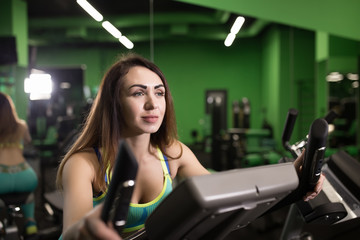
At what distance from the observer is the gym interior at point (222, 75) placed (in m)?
2.54

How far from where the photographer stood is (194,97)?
10422 mm

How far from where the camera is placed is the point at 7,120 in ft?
9.96

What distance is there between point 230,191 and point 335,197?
1136 millimetres

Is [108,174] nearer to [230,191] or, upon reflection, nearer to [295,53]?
[230,191]

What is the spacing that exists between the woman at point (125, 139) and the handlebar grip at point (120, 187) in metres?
0.38

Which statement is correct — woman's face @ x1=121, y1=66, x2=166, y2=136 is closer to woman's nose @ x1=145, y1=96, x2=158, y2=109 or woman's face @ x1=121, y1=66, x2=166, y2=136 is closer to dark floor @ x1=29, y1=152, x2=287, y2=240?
woman's nose @ x1=145, y1=96, x2=158, y2=109

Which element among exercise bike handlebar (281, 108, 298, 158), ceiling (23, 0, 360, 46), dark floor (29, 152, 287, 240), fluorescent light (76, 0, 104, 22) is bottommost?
dark floor (29, 152, 287, 240)

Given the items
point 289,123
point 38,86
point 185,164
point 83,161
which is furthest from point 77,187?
point 38,86

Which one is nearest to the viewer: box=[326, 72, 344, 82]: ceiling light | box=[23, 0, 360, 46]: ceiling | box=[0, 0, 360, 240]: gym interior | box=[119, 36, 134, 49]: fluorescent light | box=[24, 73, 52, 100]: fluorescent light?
box=[119, 36, 134, 49]: fluorescent light

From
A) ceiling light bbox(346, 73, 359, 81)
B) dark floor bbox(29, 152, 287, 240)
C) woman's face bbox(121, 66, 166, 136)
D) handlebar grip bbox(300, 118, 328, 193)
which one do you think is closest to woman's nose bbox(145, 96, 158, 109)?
woman's face bbox(121, 66, 166, 136)

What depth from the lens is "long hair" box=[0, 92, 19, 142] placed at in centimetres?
297

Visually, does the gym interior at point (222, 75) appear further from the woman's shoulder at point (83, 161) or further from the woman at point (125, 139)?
the woman's shoulder at point (83, 161)

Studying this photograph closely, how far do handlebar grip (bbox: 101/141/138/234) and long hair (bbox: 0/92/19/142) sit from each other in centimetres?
264

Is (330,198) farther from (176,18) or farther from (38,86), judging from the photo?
(176,18)
